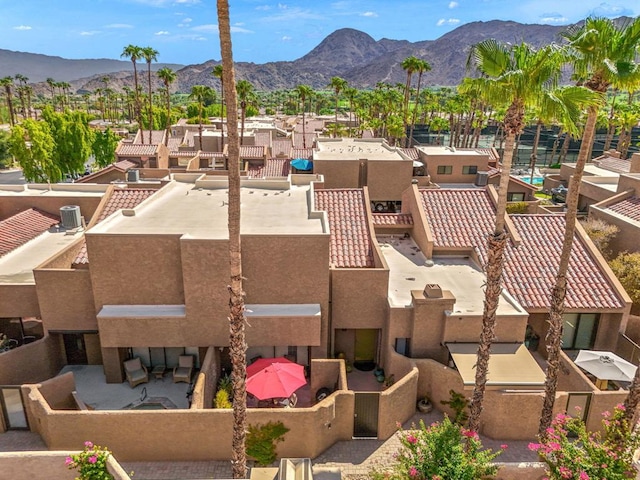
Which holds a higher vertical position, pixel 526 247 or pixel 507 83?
pixel 507 83

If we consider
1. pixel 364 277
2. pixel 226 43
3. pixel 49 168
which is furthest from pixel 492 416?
pixel 49 168

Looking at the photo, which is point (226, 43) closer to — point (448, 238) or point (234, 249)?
point (234, 249)

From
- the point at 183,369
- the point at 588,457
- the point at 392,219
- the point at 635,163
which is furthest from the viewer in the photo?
the point at 635,163

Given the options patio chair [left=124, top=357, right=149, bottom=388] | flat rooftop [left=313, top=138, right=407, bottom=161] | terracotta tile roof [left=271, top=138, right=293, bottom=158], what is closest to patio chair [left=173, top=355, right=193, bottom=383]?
patio chair [left=124, top=357, right=149, bottom=388]

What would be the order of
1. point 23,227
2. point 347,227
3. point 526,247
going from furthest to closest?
point 23,227 < point 526,247 < point 347,227

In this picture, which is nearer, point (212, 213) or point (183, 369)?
point (183, 369)

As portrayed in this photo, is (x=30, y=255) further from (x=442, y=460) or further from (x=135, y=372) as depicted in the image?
(x=442, y=460)

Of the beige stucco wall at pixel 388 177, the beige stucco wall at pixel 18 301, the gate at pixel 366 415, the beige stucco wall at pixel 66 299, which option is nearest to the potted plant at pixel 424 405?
the gate at pixel 366 415

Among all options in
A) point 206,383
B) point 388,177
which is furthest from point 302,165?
point 206,383
